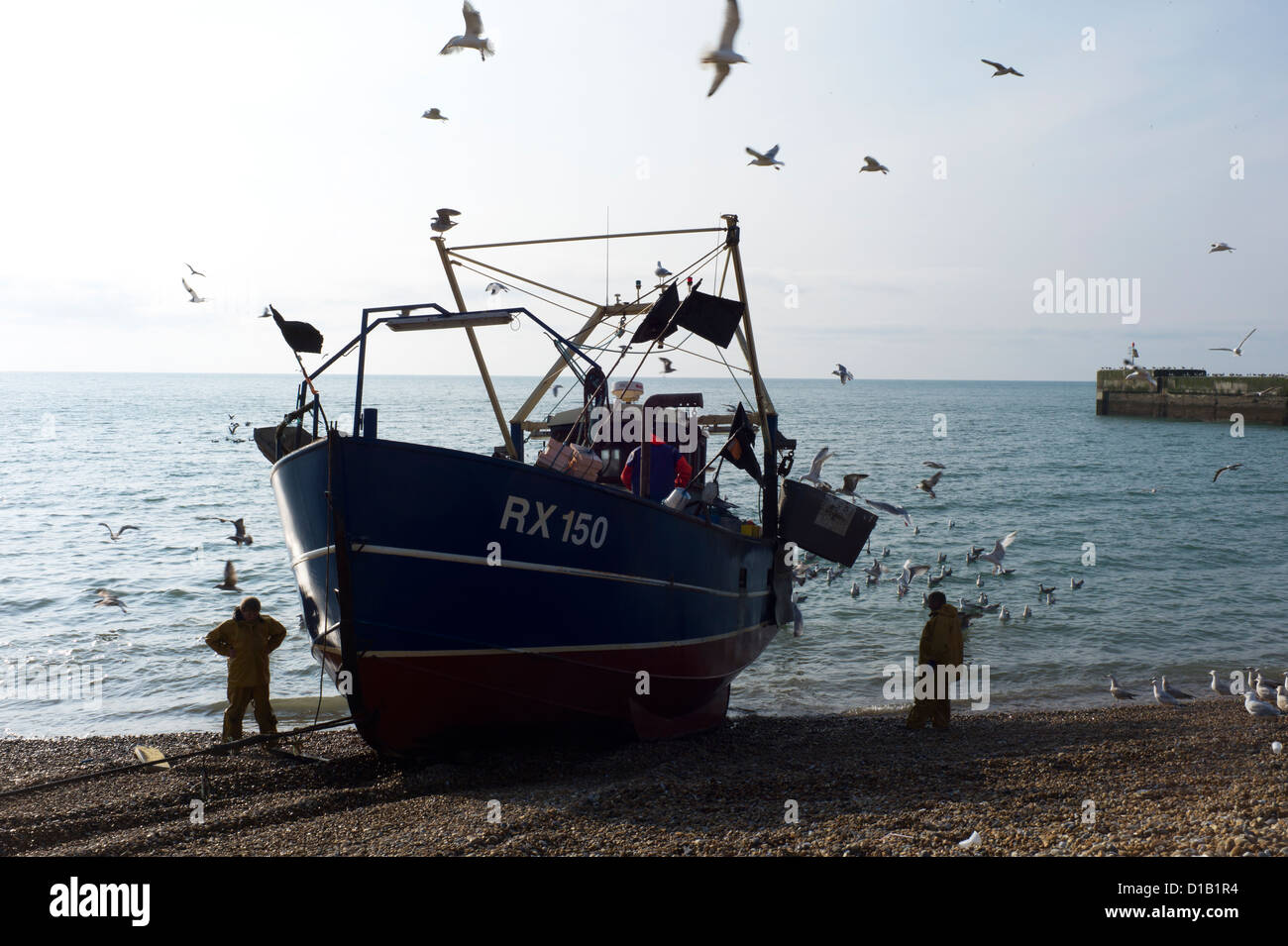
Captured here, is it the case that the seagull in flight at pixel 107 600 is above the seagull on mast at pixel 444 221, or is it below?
below

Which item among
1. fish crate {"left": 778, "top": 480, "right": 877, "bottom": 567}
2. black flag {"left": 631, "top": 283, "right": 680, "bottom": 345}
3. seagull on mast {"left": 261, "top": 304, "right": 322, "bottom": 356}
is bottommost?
fish crate {"left": 778, "top": 480, "right": 877, "bottom": 567}

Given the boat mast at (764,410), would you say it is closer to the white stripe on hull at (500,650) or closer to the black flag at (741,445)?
the black flag at (741,445)

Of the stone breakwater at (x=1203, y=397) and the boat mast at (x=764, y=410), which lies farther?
the stone breakwater at (x=1203, y=397)

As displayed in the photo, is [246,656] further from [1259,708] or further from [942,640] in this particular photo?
[1259,708]

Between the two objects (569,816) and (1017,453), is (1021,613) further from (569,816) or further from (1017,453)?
(1017,453)

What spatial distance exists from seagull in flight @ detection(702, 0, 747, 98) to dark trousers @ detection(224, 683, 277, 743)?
7.49 meters

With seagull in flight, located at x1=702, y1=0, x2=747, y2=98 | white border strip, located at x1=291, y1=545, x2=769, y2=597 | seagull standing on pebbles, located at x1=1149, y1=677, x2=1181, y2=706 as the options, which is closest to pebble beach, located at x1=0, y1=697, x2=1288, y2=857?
white border strip, located at x1=291, y1=545, x2=769, y2=597

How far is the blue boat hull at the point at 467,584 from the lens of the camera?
Answer: 7.97 metres

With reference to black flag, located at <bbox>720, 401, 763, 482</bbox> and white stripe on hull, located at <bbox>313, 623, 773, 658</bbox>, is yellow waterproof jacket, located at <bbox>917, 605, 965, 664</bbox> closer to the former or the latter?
black flag, located at <bbox>720, 401, 763, 482</bbox>

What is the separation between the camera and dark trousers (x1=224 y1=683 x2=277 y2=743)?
9.54 m

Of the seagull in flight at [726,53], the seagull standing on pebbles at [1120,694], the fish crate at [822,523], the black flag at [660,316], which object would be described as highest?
the seagull in flight at [726,53]

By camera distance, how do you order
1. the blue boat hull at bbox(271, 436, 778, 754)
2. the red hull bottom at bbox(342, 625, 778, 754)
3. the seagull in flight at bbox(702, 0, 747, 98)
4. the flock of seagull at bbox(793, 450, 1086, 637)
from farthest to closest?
the flock of seagull at bbox(793, 450, 1086, 637)
the seagull in flight at bbox(702, 0, 747, 98)
the red hull bottom at bbox(342, 625, 778, 754)
the blue boat hull at bbox(271, 436, 778, 754)

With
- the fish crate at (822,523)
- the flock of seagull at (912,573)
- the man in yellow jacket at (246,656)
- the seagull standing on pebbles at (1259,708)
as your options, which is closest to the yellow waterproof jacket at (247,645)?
the man in yellow jacket at (246,656)
